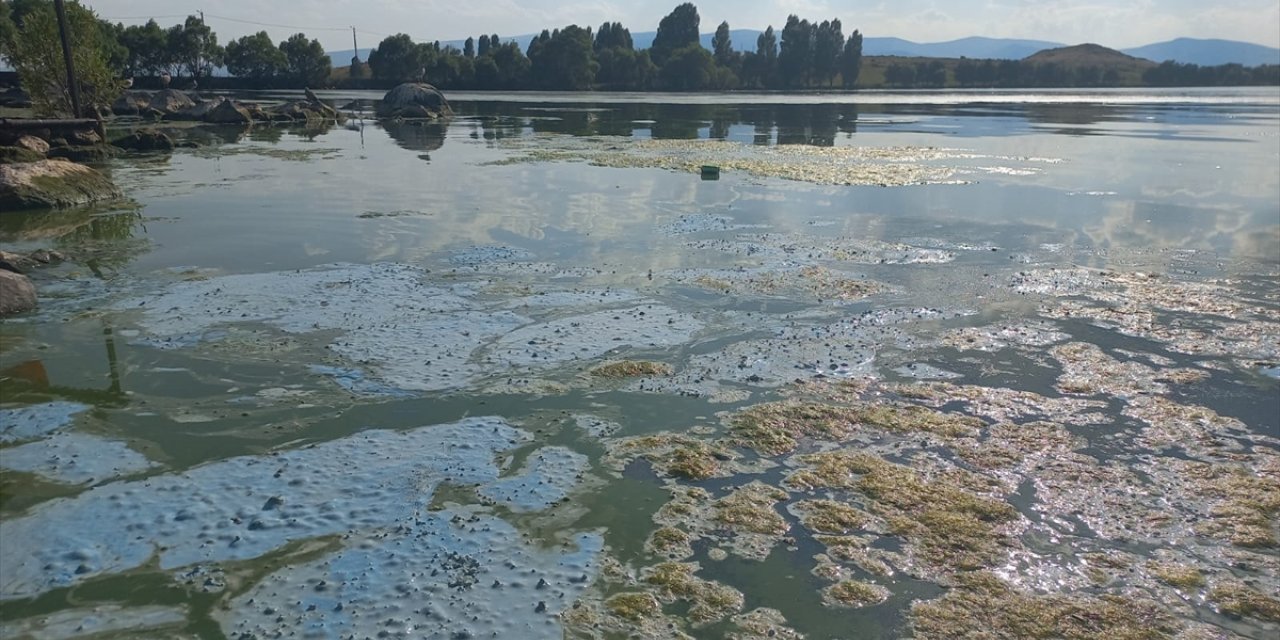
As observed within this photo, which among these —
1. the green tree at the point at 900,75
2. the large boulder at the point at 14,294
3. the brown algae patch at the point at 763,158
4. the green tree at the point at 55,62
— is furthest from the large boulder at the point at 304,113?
the green tree at the point at 900,75

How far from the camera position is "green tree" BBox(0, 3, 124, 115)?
3772cm

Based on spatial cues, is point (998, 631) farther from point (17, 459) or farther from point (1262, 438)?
point (17, 459)

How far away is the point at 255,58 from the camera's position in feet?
450

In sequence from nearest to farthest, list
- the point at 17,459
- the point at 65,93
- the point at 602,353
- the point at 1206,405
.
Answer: the point at 17,459
the point at 1206,405
the point at 602,353
the point at 65,93

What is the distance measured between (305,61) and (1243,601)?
15763cm

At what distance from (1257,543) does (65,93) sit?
47.7 metres

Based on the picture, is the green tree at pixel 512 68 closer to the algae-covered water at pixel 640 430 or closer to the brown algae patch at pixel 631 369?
the algae-covered water at pixel 640 430

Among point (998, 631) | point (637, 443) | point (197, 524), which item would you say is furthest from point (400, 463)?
point (998, 631)

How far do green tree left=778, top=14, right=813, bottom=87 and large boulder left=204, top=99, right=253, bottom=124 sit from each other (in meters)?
128

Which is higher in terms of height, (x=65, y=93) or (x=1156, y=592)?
(x=65, y=93)

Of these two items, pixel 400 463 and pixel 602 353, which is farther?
pixel 602 353

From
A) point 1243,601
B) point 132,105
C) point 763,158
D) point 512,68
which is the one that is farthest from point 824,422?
Answer: point 512,68

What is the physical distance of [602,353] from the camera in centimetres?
1077

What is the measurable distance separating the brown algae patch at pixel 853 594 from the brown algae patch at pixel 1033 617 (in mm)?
270
